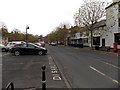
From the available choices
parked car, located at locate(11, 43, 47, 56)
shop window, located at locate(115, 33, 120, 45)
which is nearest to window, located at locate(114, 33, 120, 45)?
shop window, located at locate(115, 33, 120, 45)

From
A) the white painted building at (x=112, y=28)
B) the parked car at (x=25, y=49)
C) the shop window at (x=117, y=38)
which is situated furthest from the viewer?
the shop window at (x=117, y=38)

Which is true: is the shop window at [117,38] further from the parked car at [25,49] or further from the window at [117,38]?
the parked car at [25,49]

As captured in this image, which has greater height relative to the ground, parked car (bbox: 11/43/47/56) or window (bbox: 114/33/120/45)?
window (bbox: 114/33/120/45)

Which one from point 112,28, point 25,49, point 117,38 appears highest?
point 112,28

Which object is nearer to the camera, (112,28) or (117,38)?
(117,38)

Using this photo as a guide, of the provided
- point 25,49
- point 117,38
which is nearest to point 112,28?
point 117,38

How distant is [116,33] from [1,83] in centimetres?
2576

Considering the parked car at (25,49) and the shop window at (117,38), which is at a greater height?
the shop window at (117,38)

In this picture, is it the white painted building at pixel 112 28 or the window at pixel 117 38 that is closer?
the white painted building at pixel 112 28

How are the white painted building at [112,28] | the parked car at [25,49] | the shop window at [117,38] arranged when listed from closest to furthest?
the parked car at [25,49], the white painted building at [112,28], the shop window at [117,38]

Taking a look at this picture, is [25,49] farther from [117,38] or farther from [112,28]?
[112,28]

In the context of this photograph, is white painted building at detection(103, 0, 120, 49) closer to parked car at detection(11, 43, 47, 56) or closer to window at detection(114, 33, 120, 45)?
window at detection(114, 33, 120, 45)

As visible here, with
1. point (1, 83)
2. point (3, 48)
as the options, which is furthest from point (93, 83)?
point (3, 48)

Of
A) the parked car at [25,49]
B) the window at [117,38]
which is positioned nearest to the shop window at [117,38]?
the window at [117,38]
